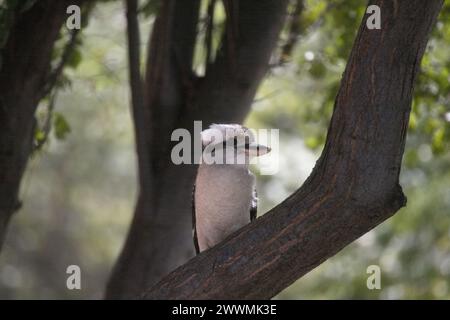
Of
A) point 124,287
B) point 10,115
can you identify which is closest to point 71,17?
point 10,115

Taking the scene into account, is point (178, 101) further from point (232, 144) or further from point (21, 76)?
point (232, 144)

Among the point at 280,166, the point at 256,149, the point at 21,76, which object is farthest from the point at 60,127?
the point at 280,166

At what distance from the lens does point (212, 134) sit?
492 cm

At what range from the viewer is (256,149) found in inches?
190

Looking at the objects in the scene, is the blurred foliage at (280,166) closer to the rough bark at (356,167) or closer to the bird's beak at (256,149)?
the bird's beak at (256,149)

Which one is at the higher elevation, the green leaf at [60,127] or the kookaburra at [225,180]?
the green leaf at [60,127]

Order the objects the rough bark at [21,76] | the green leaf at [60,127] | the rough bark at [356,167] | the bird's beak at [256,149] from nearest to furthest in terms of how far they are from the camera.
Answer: the rough bark at [356,167]
the bird's beak at [256,149]
the rough bark at [21,76]
the green leaf at [60,127]

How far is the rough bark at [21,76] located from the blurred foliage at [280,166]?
80cm

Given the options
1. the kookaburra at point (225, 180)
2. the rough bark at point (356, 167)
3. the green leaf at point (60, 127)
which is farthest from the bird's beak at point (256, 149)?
the green leaf at point (60, 127)

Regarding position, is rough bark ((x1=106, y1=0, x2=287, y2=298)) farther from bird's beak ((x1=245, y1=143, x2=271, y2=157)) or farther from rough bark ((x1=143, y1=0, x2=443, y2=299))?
rough bark ((x1=143, y1=0, x2=443, y2=299))

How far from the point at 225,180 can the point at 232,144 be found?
0.81 feet

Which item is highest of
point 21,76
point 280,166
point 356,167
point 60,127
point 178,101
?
point 21,76

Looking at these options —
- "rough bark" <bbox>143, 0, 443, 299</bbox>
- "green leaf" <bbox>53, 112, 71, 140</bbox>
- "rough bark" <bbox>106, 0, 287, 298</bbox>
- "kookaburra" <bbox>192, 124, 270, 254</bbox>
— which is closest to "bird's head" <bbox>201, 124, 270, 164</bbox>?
"kookaburra" <bbox>192, 124, 270, 254</bbox>

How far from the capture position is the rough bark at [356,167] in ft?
13.5
